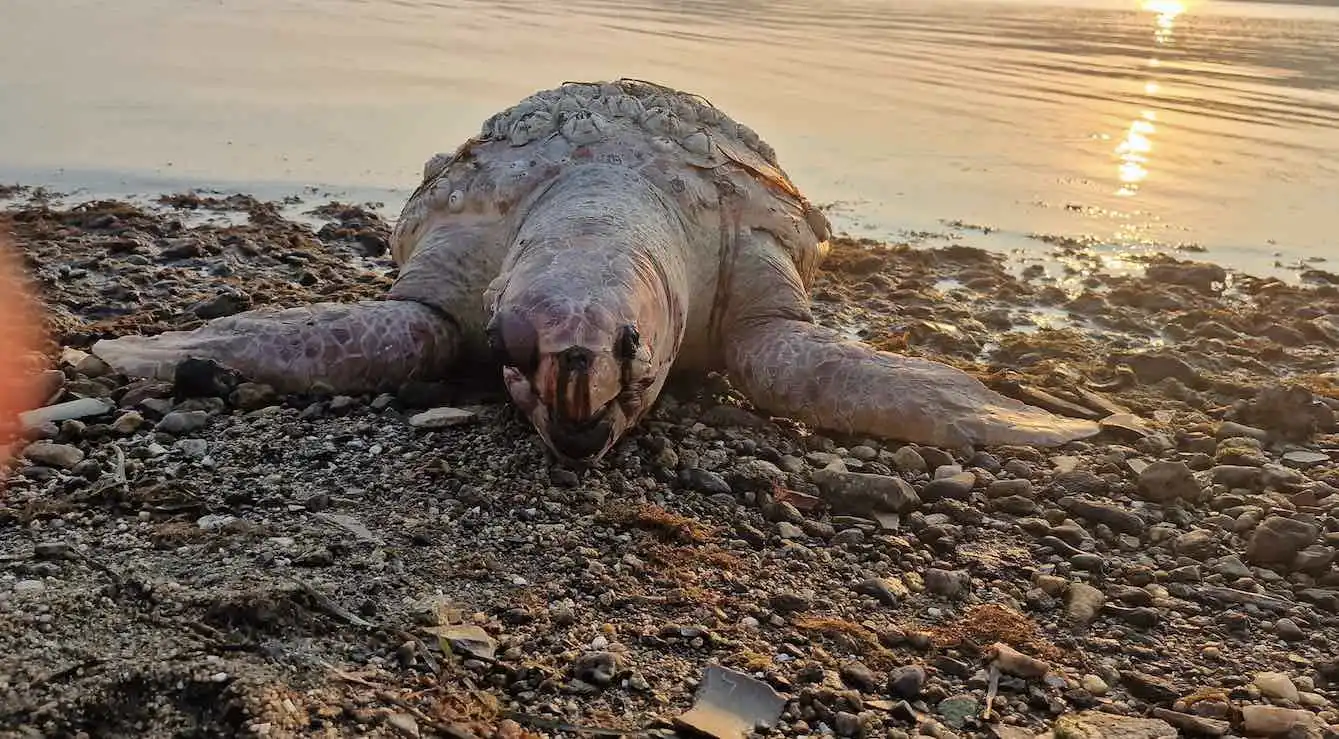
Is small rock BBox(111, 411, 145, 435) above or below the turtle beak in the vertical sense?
below

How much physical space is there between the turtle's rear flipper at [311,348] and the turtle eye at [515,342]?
1.05 metres

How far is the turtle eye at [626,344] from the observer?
10.7 ft

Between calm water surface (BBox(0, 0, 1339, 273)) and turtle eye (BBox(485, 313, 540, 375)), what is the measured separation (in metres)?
4.33

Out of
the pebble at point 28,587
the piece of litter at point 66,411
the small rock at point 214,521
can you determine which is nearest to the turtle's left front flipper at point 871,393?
the small rock at point 214,521

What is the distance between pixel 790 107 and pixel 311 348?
7552mm

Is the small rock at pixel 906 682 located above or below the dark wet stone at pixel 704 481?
below

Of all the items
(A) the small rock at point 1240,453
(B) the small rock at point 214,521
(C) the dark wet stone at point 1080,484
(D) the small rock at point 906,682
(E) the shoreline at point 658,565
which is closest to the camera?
(E) the shoreline at point 658,565

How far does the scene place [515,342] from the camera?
3232 millimetres

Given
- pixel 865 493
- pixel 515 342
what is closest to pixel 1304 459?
pixel 865 493

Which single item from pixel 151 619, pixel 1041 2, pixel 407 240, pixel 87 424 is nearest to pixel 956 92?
pixel 407 240

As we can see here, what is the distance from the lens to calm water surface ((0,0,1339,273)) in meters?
7.79

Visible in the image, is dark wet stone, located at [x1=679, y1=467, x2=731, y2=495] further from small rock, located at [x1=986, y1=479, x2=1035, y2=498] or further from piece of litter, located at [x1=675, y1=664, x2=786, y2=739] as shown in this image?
piece of litter, located at [x1=675, y1=664, x2=786, y2=739]

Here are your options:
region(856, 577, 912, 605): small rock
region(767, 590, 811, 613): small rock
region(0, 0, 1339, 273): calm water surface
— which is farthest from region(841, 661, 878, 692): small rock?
region(0, 0, 1339, 273): calm water surface

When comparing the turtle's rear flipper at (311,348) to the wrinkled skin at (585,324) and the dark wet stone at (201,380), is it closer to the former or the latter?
the dark wet stone at (201,380)
